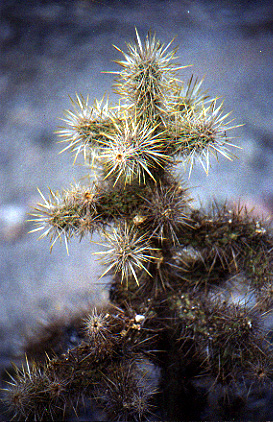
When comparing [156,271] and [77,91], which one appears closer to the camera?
[156,271]

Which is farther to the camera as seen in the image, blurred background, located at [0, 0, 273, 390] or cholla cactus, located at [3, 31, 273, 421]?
blurred background, located at [0, 0, 273, 390]

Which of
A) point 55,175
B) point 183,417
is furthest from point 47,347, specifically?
point 55,175

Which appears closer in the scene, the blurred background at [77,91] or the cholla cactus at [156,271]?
the cholla cactus at [156,271]

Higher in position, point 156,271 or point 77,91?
point 77,91

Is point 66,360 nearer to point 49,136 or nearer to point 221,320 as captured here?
point 221,320
